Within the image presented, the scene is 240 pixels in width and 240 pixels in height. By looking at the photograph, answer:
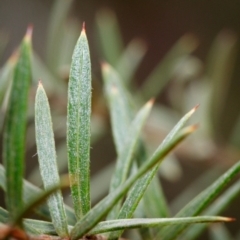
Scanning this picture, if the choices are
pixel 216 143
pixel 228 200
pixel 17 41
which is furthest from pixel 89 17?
pixel 228 200

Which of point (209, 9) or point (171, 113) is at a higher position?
point (209, 9)

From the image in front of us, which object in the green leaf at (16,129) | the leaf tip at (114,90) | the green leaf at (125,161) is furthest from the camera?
the leaf tip at (114,90)

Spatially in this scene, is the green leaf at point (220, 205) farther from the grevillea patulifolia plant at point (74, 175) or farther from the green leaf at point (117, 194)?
the green leaf at point (117, 194)

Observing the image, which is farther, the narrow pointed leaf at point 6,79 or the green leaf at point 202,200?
the narrow pointed leaf at point 6,79

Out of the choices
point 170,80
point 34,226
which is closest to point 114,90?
point 34,226

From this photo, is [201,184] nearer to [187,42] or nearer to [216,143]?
[216,143]

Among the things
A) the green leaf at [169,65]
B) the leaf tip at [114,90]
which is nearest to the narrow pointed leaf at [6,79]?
the leaf tip at [114,90]

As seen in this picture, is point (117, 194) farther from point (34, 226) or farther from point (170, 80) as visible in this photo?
point (170, 80)
